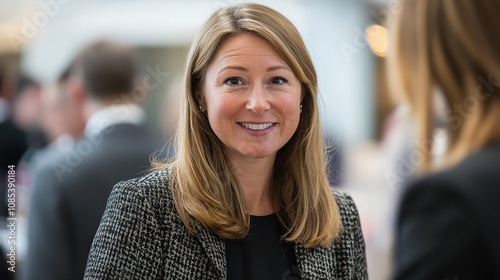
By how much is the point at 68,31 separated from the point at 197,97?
10.6 feet

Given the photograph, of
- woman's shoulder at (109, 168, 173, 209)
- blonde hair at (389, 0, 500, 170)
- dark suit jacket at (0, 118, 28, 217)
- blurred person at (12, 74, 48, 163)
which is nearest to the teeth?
woman's shoulder at (109, 168, 173, 209)

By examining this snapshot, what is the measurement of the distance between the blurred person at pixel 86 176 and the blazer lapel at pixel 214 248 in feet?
0.60

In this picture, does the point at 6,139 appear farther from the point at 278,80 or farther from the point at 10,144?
the point at 278,80

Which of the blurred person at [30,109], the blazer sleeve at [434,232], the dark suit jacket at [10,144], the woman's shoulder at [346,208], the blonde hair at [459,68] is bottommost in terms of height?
A: the blazer sleeve at [434,232]

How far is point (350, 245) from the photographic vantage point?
1.37 meters

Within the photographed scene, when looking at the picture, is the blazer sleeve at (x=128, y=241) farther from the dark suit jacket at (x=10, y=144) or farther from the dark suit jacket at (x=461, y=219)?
the dark suit jacket at (x=10, y=144)

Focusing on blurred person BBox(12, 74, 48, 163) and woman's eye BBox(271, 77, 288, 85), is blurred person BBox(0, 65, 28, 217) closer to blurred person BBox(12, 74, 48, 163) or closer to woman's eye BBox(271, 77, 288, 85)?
blurred person BBox(12, 74, 48, 163)

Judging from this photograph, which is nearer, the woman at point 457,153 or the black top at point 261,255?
the woman at point 457,153

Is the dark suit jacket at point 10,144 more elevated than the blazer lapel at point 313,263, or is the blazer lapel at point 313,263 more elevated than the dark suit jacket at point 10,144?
the dark suit jacket at point 10,144

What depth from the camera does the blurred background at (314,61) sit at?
1.73 m

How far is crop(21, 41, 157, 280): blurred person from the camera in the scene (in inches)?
52.9

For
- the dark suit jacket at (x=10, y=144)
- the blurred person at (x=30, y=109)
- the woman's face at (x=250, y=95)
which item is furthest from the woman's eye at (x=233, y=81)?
the blurred person at (x=30, y=109)

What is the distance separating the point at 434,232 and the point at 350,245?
446 mm

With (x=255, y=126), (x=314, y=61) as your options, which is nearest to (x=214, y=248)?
(x=255, y=126)
